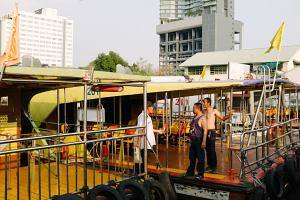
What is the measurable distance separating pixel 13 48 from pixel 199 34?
311 ft

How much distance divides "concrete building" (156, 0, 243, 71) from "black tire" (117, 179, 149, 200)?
262ft

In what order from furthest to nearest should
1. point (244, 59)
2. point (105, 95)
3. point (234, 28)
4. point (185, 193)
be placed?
point (234, 28) → point (244, 59) → point (105, 95) → point (185, 193)

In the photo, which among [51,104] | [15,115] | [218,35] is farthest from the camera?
[218,35]

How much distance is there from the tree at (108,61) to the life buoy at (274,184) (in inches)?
1418

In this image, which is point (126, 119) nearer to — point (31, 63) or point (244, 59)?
point (31, 63)

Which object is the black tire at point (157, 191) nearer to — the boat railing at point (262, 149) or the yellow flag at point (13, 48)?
the boat railing at point (262, 149)

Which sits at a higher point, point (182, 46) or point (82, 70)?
point (182, 46)

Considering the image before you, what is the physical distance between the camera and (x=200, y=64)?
5478 cm

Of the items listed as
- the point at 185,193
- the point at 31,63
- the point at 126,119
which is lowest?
the point at 185,193

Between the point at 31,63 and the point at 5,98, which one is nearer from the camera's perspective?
the point at 31,63

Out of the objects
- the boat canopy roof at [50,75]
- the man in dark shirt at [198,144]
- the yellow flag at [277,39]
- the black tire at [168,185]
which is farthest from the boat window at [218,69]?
the boat canopy roof at [50,75]

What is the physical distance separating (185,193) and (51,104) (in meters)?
4.75

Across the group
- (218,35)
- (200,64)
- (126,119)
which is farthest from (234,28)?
(126,119)

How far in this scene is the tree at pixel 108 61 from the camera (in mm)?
42469
